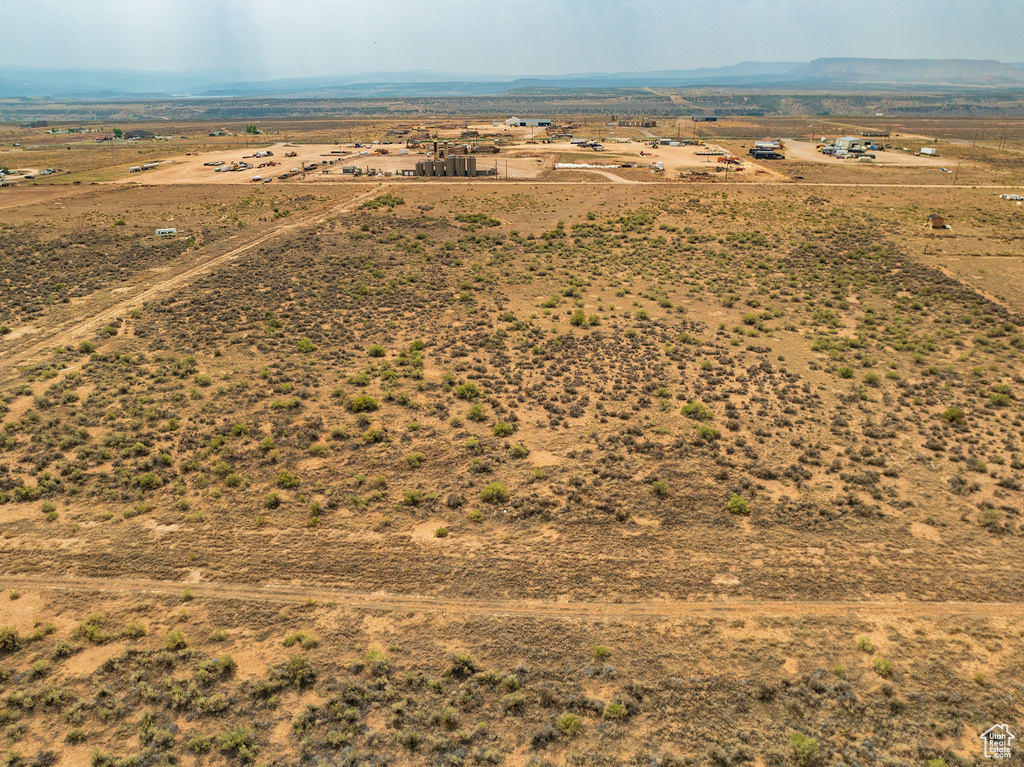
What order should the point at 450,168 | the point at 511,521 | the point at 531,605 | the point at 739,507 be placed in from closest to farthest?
the point at 531,605, the point at 511,521, the point at 739,507, the point at 450,168

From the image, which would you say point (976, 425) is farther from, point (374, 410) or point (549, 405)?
point (374, 410)

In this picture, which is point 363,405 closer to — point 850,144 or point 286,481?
point 286,481

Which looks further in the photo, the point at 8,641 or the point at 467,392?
the point at 467,392

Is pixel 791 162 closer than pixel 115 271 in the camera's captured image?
No

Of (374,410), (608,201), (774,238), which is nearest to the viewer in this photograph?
(374,410)

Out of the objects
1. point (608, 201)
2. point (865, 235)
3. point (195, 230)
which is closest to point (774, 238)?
point (865, 235)

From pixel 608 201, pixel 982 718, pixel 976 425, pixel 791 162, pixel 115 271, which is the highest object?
pixel 791 162

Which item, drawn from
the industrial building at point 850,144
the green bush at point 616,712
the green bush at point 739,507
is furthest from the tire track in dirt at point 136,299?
the industrial building at point 850,144
